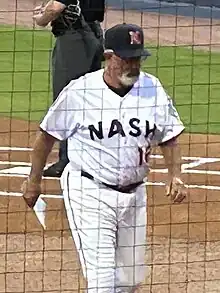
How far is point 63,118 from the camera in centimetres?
551

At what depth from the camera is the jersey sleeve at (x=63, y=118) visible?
5.47 m

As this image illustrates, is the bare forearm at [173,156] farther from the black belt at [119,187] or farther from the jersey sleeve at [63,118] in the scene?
the jersey sleeve at [63,118]

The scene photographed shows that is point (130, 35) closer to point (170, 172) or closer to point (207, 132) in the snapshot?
point (170, 172)

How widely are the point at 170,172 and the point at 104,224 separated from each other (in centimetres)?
52

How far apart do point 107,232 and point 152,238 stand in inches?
90.2

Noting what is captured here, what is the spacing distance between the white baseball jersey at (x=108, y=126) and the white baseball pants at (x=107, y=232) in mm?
92

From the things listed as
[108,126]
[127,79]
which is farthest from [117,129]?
[127,79]

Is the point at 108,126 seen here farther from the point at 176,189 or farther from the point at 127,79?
the point at 176,189

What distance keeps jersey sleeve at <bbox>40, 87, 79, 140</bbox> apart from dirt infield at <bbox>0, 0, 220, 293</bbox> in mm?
1460

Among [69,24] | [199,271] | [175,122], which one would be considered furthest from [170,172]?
[69,24]

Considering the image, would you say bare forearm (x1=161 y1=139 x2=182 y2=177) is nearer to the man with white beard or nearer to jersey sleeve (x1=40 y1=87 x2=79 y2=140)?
the man with white beard

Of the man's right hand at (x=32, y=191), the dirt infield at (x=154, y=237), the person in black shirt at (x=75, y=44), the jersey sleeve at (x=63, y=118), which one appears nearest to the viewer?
the jersey sleeve at (x=63, y=118)

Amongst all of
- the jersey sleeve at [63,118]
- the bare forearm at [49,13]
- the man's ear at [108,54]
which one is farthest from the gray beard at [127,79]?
the bare forearm at [49,13]

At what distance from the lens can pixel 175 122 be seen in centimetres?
561
